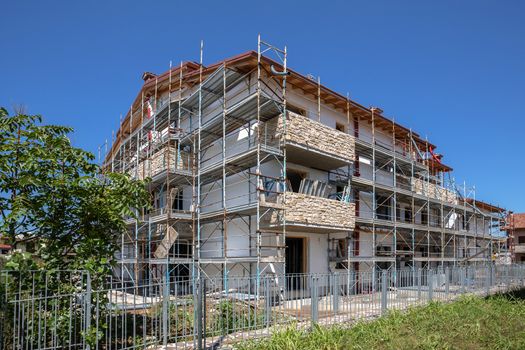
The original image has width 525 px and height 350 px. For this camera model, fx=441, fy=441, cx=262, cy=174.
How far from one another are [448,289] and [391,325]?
20.8ft

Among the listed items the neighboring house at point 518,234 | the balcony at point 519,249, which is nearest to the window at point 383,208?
the neighboring house at point 518,234

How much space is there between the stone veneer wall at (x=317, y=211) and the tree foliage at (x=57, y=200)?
746 cm

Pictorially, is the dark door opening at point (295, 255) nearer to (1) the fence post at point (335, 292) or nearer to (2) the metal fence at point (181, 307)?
(2) the metal fence at point (181, 307)

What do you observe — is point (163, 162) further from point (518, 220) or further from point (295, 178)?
point (518, 220)

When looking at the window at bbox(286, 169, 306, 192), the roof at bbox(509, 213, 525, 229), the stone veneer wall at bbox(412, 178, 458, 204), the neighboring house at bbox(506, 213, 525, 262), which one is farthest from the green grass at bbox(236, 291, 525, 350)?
the roof at bbox(509, 213, 525, 229)

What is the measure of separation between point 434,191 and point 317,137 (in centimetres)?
1176

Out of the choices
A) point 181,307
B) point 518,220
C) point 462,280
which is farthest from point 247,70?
point 518,220

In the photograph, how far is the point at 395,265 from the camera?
21188 millimetres

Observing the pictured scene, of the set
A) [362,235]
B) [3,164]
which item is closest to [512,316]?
[362,235]

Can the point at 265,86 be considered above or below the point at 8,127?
above

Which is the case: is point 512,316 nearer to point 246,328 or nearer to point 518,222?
point 246,328

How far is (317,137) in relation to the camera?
16.9m

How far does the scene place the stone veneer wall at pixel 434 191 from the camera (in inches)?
945

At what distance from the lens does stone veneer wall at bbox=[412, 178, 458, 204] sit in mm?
24016
